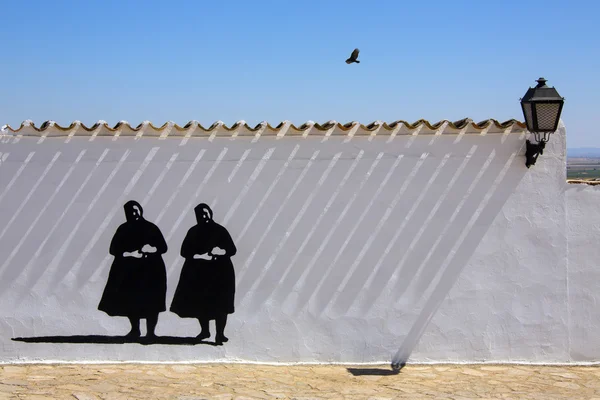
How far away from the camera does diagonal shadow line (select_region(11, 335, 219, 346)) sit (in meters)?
8.17

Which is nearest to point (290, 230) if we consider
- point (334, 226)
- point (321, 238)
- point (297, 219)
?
point (297, 219)

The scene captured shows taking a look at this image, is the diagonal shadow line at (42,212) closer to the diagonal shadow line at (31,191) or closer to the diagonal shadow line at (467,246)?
the diagonal shadow line at (31,191)

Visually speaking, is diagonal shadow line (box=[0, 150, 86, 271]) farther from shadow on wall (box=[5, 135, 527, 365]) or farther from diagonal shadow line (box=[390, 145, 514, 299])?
diagonal shadow line (box=[390, 145, 514, 299])

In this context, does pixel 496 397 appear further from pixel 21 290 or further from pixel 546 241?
pixel 21 290

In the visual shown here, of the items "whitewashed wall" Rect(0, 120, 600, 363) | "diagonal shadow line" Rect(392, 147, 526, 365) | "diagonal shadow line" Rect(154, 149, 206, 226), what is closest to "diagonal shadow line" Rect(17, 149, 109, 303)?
"whitewashed wall" Rect(0, 120, 600, 363)

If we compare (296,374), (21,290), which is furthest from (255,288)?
(21,290)

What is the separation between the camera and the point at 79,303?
8.16 m

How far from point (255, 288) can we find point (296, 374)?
106cm

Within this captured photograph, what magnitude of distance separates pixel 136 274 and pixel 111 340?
2.62 ft

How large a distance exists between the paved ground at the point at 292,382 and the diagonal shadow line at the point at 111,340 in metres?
0.27

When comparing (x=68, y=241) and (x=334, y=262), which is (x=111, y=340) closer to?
(x=68, y=241)

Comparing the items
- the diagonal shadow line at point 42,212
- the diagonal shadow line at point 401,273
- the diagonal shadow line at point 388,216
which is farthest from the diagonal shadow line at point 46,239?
the diagonal shadow line at point 401,273

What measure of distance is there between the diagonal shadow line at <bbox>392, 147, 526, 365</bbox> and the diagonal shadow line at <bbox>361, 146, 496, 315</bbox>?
0.52 feet

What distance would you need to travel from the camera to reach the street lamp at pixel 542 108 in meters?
7.48
